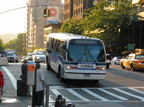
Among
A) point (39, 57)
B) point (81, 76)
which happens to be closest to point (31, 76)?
point (81, 76)

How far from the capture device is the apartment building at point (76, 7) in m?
110

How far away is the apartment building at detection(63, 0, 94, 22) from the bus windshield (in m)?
86.8

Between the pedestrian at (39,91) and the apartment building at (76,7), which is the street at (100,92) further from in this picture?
the apartment building at (76,7)

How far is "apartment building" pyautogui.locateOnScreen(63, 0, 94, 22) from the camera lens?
110 meters

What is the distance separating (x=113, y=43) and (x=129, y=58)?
31955 mm

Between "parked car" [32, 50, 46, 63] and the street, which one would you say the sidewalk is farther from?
"parked car" [32, 50, 46, 63]

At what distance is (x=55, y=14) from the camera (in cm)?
19100

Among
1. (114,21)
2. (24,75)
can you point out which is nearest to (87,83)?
(24,75)

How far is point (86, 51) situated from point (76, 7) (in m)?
96.3

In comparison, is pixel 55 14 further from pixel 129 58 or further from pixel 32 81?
pixel 32 81

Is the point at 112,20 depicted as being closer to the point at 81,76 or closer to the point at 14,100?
the point at 81,76

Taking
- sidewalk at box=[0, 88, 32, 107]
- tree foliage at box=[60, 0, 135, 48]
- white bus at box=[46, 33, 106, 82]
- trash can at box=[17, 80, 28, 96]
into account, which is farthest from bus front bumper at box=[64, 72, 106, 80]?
tree foliage at box=[60, 0, 135, 48]

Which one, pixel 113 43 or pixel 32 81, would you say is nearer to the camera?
pixel 32 81

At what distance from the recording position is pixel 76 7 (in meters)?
116
